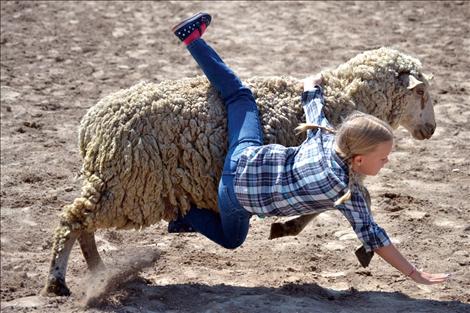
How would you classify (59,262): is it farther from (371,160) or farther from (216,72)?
Result: (371,160)

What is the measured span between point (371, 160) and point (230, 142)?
92cm

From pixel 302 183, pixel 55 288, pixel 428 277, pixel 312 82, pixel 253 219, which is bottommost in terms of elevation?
pixel 55 288

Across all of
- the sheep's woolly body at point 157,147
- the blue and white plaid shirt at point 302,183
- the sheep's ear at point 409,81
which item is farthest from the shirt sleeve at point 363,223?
the sheep's ear at point 409,81

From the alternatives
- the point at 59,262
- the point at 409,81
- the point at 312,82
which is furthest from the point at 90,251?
the point at 409,81

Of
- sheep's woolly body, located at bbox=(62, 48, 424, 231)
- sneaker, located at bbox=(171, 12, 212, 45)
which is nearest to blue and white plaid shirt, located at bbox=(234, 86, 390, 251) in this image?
sheep's woolly body, located at bbox=(62, 48, 424, 231)

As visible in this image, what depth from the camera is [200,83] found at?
225 inches

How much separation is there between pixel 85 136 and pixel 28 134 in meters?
2.73

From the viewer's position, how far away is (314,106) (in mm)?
5527

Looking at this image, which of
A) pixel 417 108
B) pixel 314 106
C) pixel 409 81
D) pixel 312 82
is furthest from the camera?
pixel 417 108

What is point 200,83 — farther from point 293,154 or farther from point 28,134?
point 28,134

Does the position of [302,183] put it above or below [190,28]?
below

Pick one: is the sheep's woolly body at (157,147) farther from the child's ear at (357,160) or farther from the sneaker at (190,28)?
the child's ear at (357,160)

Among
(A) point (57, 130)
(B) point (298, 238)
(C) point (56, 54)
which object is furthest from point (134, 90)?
(C) point (56, 54)

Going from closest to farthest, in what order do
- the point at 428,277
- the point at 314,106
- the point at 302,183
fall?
1. the point at 428,277
2. the point at 302,183
3. the point at 314,106
